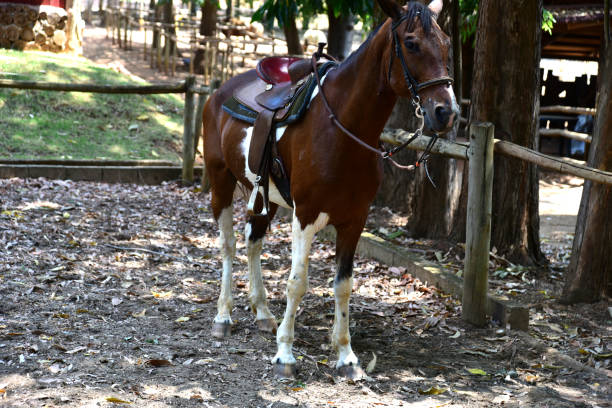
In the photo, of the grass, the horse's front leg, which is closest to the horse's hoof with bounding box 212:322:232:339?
the horse's front leg

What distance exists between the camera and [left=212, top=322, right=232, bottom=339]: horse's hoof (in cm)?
525

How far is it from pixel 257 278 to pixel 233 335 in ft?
1.58

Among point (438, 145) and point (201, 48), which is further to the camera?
point (201, 48)

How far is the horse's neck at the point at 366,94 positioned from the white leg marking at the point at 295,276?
61 centimetres

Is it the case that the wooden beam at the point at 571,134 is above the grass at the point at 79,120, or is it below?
above

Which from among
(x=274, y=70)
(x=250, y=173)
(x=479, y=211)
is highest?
(x=274, y=70)

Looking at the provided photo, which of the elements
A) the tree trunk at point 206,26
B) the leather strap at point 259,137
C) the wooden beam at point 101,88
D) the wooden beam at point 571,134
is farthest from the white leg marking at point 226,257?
the tree trunk at point 206,26

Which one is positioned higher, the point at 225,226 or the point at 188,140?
the point at 188,140

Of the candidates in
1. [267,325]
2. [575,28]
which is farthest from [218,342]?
[575,28]

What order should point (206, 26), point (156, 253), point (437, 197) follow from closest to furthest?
point (156, 253) < point (437, 197) < point (206, 26)

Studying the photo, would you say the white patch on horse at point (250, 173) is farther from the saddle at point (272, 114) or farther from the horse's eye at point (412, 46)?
the horse's eye at point (412, 46)

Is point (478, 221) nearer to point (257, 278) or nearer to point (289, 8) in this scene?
point (257, 278)

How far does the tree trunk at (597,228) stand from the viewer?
545 centimetres

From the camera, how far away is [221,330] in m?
5.28
